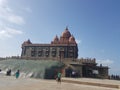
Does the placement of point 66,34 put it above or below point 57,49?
above

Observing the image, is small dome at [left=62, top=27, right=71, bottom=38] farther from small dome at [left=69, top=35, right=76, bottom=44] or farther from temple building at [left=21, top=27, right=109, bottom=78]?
small dome at [left=69, top=35, right=76, bottom=44]

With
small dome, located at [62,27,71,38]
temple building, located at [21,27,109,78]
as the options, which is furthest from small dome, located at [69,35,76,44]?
small dome, located at [62,27,71,38]

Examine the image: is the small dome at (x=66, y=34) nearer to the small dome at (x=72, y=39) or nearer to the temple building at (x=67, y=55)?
the temple building at (x=67, y=55)

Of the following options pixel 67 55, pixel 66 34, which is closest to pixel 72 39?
pixel 66 34

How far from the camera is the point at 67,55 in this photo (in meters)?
56.5

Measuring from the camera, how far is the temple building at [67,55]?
3645 cm

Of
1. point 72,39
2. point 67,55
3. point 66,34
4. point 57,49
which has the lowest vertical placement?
point 67,55

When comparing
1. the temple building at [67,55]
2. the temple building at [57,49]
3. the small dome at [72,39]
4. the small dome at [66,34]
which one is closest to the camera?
the temple building at [67,55]

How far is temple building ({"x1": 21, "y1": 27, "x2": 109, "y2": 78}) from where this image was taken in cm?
3645

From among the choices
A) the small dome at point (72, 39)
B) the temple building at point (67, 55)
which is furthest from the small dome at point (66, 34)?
the small dome at point (72, 39)

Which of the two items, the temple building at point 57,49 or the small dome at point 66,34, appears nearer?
the temple building at point 57,49

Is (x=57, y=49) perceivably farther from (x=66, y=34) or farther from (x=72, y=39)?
(x=66, y=34)

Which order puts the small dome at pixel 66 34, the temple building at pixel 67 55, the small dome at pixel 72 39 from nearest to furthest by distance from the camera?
the temple building at pixel 67 55
the small dome at pixel 72 39
the small dome at pixel 66 34

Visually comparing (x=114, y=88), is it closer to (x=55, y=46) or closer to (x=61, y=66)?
(x=61, y=66)
